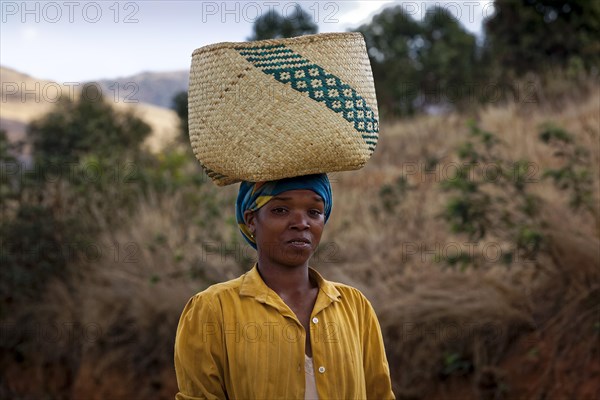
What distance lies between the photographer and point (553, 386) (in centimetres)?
568

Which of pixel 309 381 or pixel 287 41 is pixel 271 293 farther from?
pixel 287 41

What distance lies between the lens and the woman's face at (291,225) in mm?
2500

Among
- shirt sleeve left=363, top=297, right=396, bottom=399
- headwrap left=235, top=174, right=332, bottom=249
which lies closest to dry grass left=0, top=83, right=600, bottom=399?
shirt sleeve left=363, top=297, right=396, bottom=399

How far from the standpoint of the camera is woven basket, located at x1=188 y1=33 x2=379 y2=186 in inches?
96.1

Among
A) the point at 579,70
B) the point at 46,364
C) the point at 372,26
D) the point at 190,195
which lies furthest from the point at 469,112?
the point at 46,364

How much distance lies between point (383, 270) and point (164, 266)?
6.63 feet

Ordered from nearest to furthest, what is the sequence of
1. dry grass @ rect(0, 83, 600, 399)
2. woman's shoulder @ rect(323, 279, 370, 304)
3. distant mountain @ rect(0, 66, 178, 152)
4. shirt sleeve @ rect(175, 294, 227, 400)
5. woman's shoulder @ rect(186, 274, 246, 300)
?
shirt sleeve @ rect(175, 294, 227, 400)
woman's shoulder @ rect(186, 274, 246, 300)
woman's shoulder @ rect(323, 279, 370, 304)
dry grass @ rect(0, 83, 600, 399)
distant mountain @ rect(0, 66, 178, 152)

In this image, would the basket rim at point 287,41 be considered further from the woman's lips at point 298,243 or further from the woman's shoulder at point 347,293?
the woman's shoulder at point 347,293

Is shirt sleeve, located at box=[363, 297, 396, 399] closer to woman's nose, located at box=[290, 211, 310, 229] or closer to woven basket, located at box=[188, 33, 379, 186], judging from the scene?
woman's nose, located at box=[290, 211, 310, 229]

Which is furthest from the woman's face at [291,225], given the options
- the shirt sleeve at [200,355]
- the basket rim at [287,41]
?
the basket rim at [287,41]

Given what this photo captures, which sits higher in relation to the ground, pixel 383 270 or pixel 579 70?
pixel 579 70

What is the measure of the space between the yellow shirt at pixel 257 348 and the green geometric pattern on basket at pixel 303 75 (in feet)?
1.82

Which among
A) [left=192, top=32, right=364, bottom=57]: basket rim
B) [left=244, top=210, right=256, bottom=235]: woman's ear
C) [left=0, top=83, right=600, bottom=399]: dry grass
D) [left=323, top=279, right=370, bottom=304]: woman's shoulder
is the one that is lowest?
[left=0, top=83, right=600, bottom=399]: dry grass

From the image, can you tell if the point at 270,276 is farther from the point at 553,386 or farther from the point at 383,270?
the point at 383,270
